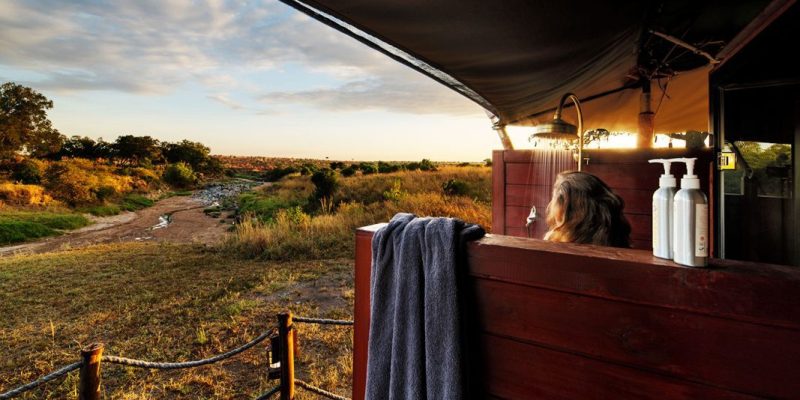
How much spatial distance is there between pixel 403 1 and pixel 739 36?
1.75m

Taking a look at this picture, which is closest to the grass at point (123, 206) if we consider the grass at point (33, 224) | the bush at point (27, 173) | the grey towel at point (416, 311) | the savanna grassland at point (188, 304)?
the grass at point (33, 224)

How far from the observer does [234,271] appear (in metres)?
7.35

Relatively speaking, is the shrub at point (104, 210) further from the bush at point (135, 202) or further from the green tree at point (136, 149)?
the green tree at point (136, 149)

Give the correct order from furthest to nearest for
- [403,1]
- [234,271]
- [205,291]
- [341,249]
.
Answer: [341,249] → [234,271] → [205,291] → [403,1]

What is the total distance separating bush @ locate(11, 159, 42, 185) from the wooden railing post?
79.1ft

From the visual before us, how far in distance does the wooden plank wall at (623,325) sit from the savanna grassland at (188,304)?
9.23ft

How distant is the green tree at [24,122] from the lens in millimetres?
21719

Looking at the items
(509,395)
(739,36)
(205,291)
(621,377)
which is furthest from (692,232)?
(205,291)

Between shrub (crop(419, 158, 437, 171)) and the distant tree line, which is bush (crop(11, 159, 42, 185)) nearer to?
the distant tree line

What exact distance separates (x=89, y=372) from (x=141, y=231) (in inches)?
657

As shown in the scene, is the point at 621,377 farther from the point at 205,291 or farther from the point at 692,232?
the point at 205,291

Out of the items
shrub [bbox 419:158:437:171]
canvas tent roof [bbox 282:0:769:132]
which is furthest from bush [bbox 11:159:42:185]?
canvas tent roof [bbox 282:0:769:132]

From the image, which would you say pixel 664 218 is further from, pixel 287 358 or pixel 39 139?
pixel 39 139

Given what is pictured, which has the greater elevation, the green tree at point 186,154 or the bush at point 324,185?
the green tree at point 186,154
